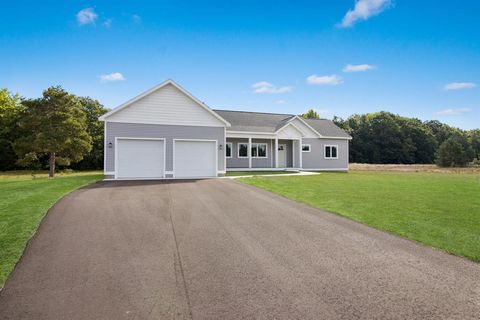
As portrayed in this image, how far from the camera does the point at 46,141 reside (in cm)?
2030

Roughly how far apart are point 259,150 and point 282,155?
2.55 m

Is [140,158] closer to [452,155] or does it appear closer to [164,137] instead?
[164,137]

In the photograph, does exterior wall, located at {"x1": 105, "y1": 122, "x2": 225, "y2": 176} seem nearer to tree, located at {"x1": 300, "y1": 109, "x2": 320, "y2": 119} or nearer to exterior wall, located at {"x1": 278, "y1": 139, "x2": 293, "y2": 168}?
exterior wall, located at {"x1": 278, "y1": 139, "x2": 293, "y2": 168}

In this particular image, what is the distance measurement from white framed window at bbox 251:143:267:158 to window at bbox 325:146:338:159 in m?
6.09

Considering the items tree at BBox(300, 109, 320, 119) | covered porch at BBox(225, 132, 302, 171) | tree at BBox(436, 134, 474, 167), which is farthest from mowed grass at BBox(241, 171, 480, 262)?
tree at BBox(300, 109, 320, 119)

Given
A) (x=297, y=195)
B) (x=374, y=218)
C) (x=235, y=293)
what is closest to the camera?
(x=235, y=293)

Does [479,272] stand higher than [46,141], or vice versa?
[46,141]

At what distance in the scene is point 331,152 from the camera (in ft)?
90.1

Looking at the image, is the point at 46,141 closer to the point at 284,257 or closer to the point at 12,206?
the point at 12,206

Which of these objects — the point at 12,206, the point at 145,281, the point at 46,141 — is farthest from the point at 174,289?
the point at 46,141

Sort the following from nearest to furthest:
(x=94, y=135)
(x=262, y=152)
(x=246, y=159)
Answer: (x=246, y=159) → (x=262, y=152) → (x=94, y=135)

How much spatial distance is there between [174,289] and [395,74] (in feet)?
84.7

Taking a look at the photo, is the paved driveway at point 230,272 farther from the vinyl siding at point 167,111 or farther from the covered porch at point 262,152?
the covered porch at point 262,152

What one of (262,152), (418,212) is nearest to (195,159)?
(262,152)
